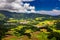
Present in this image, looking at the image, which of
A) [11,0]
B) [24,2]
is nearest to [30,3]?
[24,2]

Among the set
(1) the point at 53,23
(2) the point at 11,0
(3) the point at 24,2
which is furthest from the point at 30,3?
(1) the point at 53,23

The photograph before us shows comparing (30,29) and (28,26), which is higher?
(28,26)

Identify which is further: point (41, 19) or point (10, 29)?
point (41, 19)

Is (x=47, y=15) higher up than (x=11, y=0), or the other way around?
(x=11, y=0)

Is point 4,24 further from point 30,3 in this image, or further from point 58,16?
point 58,16

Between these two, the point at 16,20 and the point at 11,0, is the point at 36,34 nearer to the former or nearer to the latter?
the point at 16,20

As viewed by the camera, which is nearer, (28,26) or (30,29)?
(30,29)

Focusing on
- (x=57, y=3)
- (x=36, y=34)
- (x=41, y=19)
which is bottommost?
(x=36, y=34)
